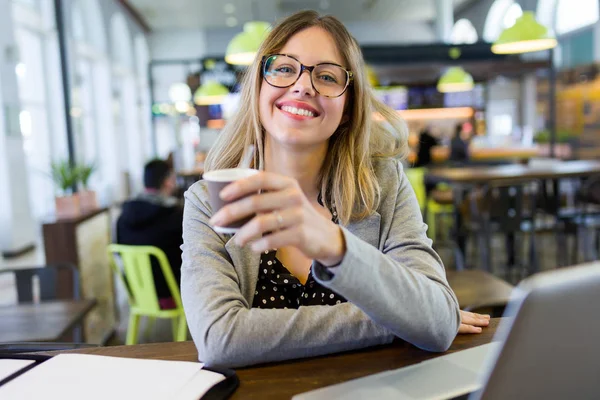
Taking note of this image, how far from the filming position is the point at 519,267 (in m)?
4.84

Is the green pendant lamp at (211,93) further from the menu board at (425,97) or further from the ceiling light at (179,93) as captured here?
the ceiling light at (179,93)

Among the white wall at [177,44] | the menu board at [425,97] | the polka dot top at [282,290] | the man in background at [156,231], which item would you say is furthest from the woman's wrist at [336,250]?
the white wall at [177,44]

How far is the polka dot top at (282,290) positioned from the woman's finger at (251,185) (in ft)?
1.68

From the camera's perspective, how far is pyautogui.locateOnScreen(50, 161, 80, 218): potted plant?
11.8ft

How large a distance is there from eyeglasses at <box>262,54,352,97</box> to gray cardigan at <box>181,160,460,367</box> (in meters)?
0.29

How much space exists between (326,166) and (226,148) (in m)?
0.26

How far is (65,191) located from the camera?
3826 mm

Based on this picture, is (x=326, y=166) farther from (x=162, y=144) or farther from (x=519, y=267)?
(x=162, y=144)

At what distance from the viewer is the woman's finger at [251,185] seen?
29.0 inches

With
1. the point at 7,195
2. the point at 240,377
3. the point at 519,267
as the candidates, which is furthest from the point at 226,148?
the point at 7,195

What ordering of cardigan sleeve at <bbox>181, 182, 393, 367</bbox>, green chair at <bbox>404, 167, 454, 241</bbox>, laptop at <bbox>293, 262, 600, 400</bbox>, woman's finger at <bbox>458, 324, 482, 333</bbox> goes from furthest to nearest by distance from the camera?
green chair at <bbox>404, 167, 454, 241</bbox> < woman's finger at <bbox>458, 324, 482, 333</bbox> < cardigan sleeve at <bbox>181, 182, 393, 367</bbox> < laptop at <bbox>293, 262, 600, 400</bbox>

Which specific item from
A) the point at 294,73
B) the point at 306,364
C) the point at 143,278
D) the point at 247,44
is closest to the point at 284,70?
the point at 294,73

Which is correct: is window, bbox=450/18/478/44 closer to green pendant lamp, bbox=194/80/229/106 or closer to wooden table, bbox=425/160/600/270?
green pendant lamp, bbox=194/80/229/106

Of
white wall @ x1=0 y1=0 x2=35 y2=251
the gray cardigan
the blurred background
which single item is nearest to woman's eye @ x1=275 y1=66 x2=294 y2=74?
the gray cardigan
